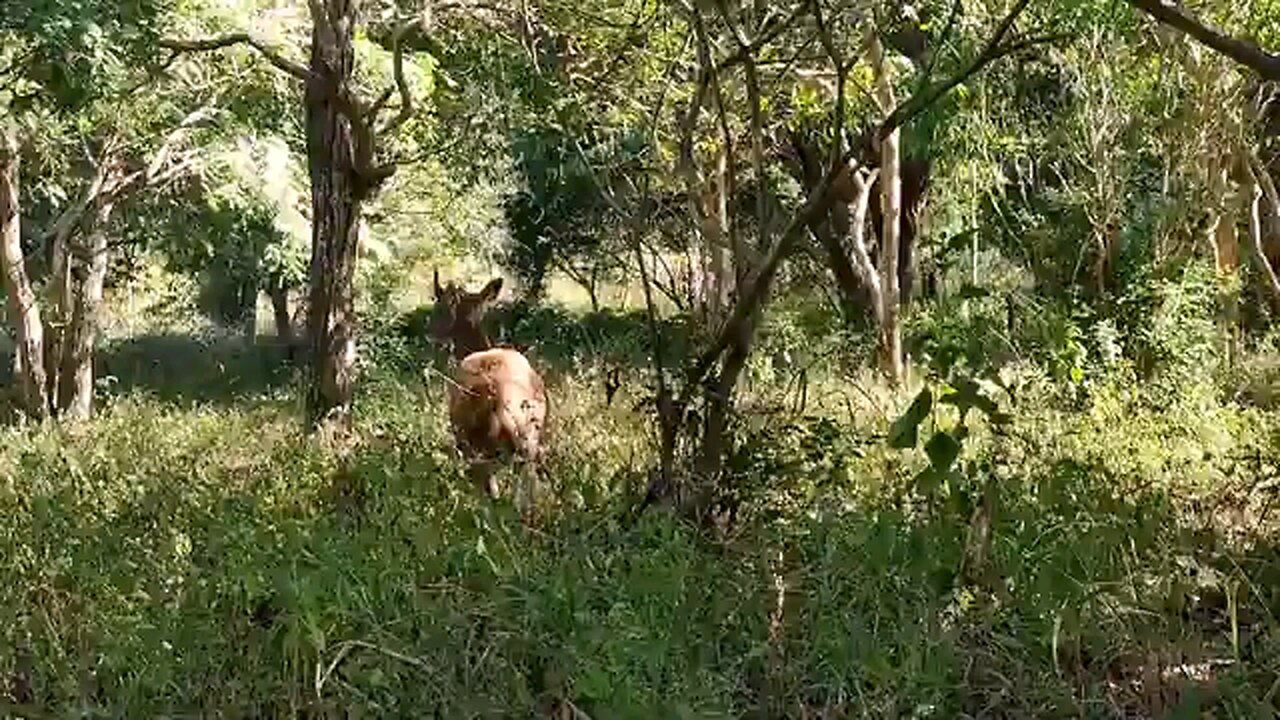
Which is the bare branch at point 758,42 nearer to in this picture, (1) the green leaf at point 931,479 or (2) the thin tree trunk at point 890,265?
(1) the green leaf at point 931,479

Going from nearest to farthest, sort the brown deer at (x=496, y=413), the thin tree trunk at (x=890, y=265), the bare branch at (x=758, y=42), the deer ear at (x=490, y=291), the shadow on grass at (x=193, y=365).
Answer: the bare branch at (x=758, y=42), the brown deer at (x=496, y=413), the deer ear at (x=490, y=291), the thin tree trunk at (x=890, y=265), the shadow on grass at (x=193, y=365)

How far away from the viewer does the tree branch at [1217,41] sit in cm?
518

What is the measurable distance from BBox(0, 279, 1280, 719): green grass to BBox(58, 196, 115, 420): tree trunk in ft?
39.7

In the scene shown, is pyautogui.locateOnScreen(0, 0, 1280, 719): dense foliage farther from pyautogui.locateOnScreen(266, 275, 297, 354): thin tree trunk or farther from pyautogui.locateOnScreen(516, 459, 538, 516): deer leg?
pyautogui.locateOnScreen(266, 275, 297, 354): thin tree trunk

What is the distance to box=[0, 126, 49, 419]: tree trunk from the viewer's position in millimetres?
16469

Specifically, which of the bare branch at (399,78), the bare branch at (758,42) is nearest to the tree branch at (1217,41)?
the bare branch at (758,42)

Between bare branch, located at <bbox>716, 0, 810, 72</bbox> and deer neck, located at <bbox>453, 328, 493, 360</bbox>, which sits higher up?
bare branch, located at <bbox>716, 0, 810, 72</bbox>

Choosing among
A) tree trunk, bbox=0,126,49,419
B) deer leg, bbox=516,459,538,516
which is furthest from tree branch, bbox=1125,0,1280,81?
tree trunk, bbox=0,126,49,419

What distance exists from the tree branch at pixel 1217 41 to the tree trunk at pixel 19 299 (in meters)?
13.6

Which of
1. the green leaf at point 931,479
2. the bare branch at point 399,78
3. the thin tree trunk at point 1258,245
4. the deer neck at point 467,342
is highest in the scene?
the bare branch at point 399,78

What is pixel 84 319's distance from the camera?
2002 centimetres

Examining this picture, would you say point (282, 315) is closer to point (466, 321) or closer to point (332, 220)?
point (466, 321)

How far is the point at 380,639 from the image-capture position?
4.73m

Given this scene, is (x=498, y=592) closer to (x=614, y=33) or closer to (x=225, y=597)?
(x=225, y=597)
